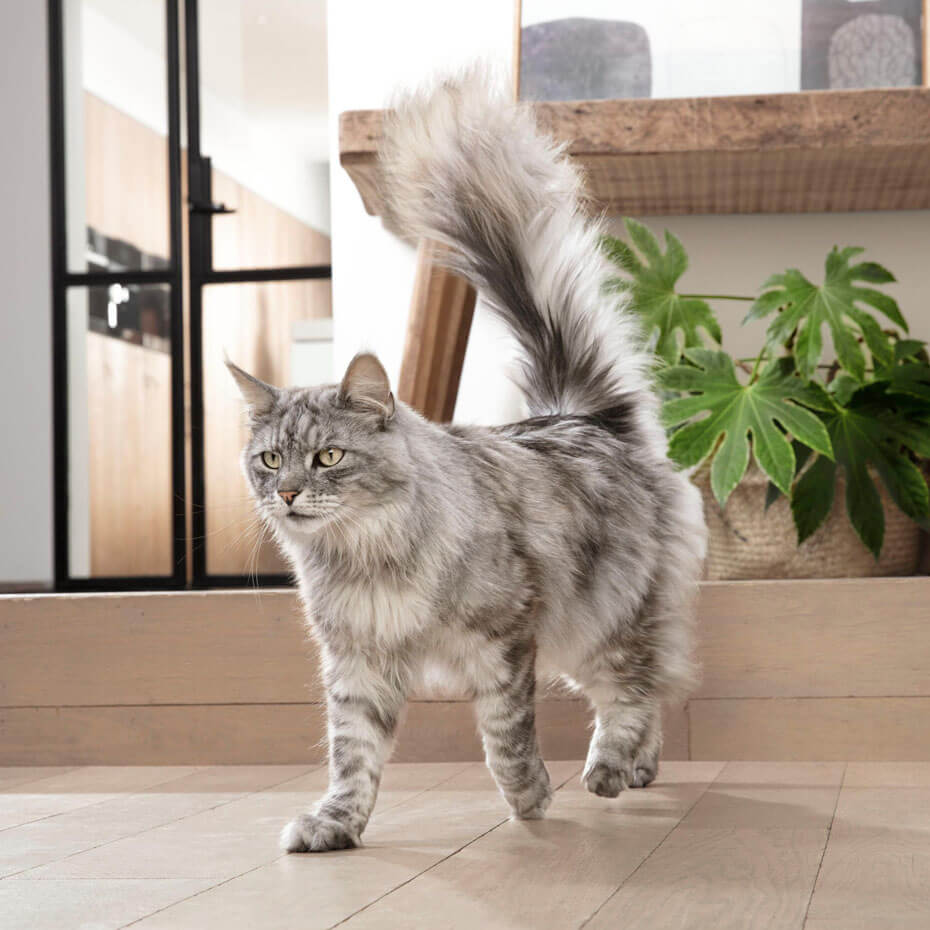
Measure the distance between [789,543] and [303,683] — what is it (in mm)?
839

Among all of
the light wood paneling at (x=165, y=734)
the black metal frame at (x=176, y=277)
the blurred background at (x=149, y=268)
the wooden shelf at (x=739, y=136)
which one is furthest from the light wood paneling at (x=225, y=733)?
the black metal frame at (x=176, y=277)

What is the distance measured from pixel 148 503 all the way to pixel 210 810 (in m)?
2.95

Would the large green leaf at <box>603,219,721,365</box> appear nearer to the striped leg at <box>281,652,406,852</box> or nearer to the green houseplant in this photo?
the green houseplant

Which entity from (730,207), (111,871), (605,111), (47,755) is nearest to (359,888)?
(111,871)

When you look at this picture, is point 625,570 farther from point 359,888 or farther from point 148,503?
point 148,503

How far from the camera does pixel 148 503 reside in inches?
175

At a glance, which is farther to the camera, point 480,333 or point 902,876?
point 480,333

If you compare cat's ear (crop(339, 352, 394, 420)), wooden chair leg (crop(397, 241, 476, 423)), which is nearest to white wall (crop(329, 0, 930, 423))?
wooden chair leg (crop(397, 241, 476, 423))

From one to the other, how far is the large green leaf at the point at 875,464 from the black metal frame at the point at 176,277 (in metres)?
1.96

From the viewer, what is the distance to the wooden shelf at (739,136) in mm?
1923

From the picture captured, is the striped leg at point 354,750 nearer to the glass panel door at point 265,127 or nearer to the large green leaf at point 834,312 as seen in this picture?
the large green leaf at point 834,312

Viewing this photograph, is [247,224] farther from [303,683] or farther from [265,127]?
[303,683]

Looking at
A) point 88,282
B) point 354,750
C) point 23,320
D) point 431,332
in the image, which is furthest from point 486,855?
point 23,320

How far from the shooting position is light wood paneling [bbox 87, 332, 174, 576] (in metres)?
4.30
